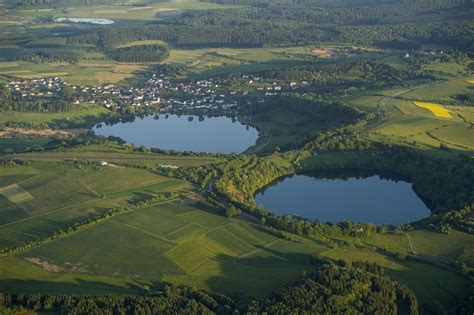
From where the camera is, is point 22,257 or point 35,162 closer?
point 22,257

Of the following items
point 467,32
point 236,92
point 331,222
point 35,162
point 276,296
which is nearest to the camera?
point 276,296

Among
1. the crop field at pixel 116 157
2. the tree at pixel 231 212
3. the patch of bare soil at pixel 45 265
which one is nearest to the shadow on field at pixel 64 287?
the patch of bare soil at pixel 45 265

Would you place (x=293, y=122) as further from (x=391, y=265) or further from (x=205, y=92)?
(x=391, y=265)

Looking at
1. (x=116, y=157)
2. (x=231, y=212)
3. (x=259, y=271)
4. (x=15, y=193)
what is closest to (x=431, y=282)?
(x=259, y=271)

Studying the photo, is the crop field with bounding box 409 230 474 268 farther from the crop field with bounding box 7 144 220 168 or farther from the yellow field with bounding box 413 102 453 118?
the yellow field with bounding box 413 102 453 118

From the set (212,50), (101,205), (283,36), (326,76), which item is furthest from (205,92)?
(101,205)

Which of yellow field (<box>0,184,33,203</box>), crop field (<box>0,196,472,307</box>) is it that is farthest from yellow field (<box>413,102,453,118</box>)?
yellow field (<box>0,184,33,203</box>)
